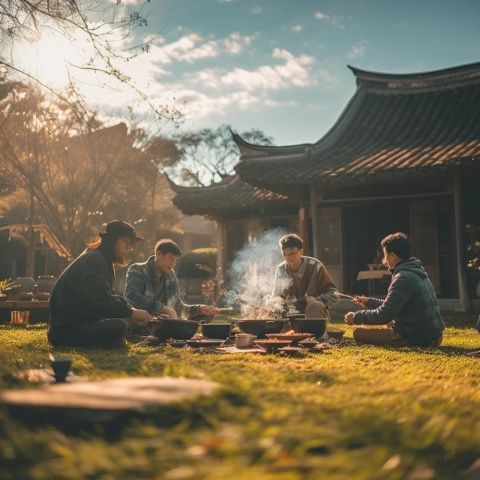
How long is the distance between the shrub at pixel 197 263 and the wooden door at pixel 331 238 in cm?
612

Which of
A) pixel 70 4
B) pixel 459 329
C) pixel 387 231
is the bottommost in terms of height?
pixel 459 329

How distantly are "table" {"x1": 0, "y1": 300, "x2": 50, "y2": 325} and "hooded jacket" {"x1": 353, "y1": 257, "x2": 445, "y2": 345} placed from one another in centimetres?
626

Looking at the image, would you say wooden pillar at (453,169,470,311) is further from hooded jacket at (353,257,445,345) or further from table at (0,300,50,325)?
table at (0,300,50,325)

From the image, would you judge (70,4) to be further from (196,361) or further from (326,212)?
(326,212)

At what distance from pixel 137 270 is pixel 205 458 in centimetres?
501

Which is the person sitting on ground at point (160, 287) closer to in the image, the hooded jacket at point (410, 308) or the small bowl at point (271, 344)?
the small bowl at point (271, 344)

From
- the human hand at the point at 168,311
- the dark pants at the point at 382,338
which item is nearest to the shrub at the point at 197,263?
the human hand at the point at 168,311

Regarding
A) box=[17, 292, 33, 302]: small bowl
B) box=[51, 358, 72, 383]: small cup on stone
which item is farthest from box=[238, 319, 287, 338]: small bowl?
box=[17, 292, 33, 302]: small bowl

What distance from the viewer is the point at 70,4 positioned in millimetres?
7121

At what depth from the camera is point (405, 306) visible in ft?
20.2

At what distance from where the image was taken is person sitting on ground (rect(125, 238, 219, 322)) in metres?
6.96

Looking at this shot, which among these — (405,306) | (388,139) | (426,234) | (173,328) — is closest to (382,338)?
(405,306)

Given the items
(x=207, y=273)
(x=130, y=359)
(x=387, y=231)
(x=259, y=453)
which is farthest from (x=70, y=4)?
(x=207, y=273)

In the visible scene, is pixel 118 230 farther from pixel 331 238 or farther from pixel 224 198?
pixel 224 198
